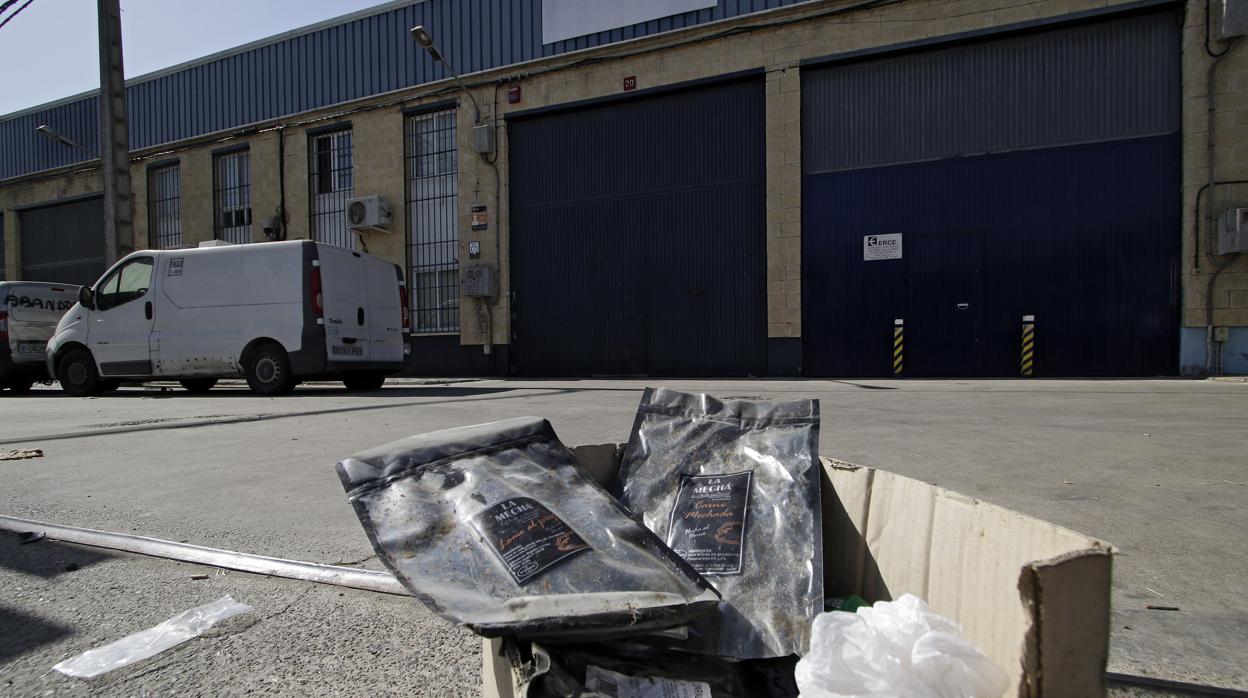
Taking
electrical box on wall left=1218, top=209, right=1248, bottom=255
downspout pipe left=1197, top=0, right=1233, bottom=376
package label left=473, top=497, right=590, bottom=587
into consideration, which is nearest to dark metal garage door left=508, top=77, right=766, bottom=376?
downspout pipe left=1197, top=0, right=1233, bottom=376

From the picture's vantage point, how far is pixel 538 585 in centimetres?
101

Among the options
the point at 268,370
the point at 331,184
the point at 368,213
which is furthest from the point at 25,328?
the point at 331,184

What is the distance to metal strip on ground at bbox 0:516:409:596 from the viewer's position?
1.72m

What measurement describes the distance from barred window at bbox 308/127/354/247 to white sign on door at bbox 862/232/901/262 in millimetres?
12422

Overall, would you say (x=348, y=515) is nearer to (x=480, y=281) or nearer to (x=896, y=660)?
(x=896, y=660)

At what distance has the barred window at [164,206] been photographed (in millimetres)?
18594

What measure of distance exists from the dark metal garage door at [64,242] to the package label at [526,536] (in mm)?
25232

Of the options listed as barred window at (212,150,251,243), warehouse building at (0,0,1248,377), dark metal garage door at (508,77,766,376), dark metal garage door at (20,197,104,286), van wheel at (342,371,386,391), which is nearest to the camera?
van wheel at (342,371,386,391)

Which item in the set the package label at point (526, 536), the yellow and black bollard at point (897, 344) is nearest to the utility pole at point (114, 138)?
the package label at point (526, 536)

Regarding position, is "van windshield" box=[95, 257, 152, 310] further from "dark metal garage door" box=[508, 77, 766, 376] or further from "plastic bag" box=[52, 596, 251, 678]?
"plastic bag" box=[52, 596, 251, 678]

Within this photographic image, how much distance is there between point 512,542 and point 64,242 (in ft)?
89.8

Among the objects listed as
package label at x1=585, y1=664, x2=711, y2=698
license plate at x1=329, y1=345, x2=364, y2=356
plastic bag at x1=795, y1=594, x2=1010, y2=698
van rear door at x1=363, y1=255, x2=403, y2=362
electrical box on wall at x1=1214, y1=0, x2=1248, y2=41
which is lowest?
package label at x1=585, y1=664, x2=711, y2=698

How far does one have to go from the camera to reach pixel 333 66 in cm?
1616

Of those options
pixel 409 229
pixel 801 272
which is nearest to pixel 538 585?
pixel 801 272
